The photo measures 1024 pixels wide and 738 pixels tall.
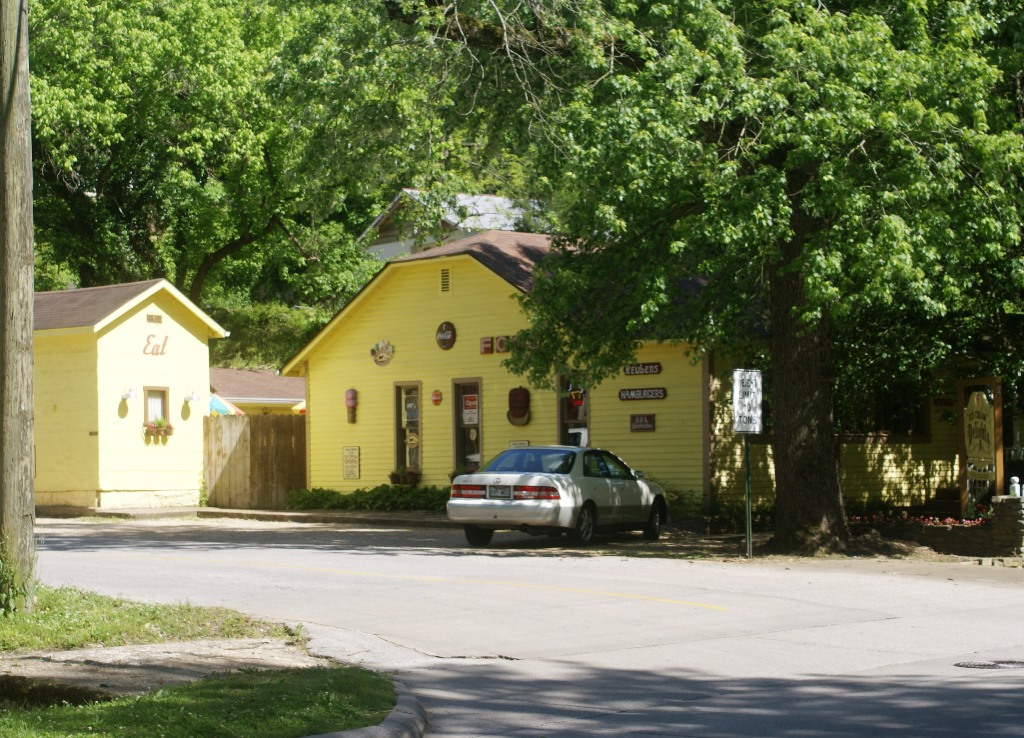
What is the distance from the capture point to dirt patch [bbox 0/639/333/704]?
8.66 metres

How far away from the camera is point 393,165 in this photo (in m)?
20.0

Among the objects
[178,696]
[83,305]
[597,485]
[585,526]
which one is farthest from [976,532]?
[83,305]

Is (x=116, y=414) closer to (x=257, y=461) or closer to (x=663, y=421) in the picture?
(x=257, y=461)

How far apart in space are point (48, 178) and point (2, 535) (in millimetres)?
35360

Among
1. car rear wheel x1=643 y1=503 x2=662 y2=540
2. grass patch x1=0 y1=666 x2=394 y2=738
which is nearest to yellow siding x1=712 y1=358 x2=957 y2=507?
car rear wheel x1=643 y1=503 x2=662 y2=540

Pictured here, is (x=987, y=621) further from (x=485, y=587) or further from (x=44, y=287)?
(x=44, y=287)

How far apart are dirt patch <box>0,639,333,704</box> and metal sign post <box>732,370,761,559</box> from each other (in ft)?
30.5

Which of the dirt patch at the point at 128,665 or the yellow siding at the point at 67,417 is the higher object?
the yellow siding at the point at 67,417

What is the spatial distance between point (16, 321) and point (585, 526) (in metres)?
11.4

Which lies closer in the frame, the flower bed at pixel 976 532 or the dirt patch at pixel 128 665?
the dirt patch at pixel 128 665

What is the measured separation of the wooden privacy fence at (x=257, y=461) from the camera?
32906 mm

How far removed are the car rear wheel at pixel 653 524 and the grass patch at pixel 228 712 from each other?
14.1 m

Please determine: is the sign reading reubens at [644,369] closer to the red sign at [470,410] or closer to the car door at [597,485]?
the red sign at [470,410]

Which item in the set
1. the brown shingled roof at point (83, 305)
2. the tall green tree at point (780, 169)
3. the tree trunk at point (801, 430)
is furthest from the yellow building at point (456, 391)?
the tree trunk at point (801, 430)
